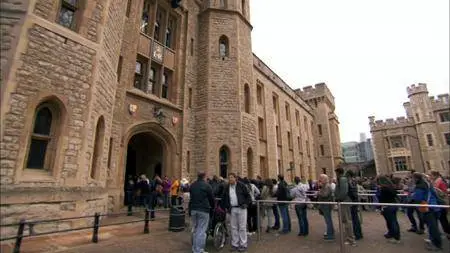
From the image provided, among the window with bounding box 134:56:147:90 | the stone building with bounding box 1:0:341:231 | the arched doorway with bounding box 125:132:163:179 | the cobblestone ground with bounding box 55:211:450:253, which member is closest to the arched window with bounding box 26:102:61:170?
the stone building with bounding box 1:0:341:231

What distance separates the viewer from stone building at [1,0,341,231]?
659 cm

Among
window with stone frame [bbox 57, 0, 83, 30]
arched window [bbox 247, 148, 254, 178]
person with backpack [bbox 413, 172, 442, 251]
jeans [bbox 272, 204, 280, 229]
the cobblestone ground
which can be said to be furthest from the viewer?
arched window [bbox 247, 148, 254, 178]

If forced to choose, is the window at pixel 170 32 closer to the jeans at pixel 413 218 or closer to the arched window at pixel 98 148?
the arched window at pixel 98 148

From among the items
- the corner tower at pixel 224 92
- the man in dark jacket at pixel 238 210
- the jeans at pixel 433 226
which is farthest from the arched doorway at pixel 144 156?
the jeans at pixel 433 226

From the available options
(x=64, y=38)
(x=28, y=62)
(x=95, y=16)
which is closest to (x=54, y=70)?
(x=28, y=62)

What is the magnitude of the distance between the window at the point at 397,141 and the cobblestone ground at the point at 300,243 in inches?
1807

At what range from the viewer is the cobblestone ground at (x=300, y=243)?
5.26m

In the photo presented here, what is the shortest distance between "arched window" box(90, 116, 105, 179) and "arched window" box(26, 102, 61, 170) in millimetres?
1699

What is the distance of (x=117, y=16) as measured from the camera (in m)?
10.3

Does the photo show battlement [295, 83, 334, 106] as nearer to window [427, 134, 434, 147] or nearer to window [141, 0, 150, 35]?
window [427, 134, 434, 147]

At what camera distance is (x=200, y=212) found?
5.65 m

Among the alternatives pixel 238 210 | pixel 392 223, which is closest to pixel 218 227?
pixel 238 210

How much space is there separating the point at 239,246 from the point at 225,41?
1314cm

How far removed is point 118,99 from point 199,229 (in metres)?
7.55
